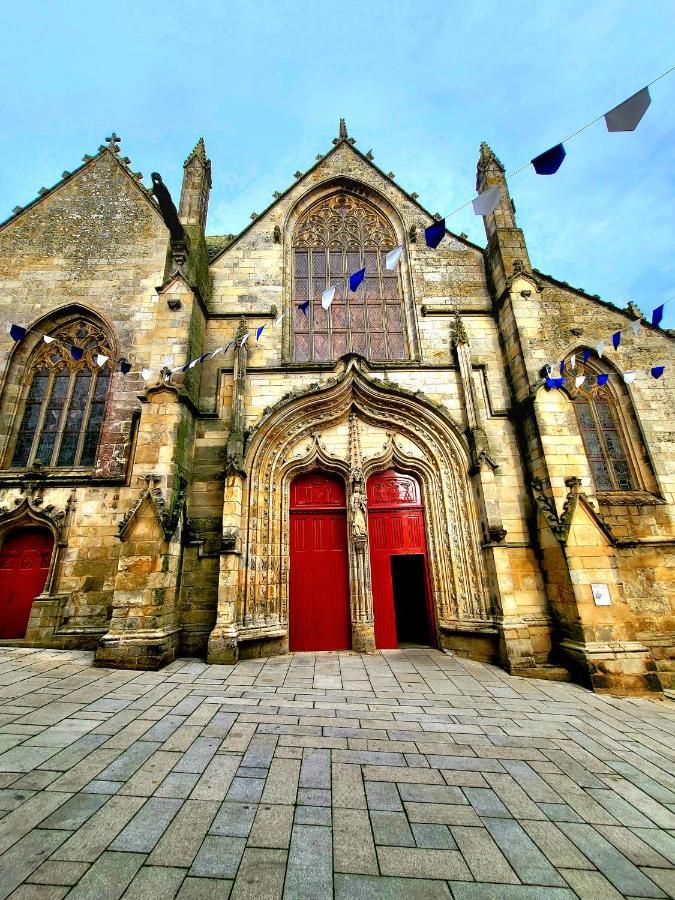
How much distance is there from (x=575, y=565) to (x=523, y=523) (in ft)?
4.01

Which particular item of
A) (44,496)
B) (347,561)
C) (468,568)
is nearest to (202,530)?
(347,561)

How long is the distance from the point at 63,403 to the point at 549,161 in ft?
33.7

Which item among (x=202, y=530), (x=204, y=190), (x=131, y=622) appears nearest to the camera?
(x=131, y=622)

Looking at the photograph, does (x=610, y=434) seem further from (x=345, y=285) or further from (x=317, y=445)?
(x=345, y=285)

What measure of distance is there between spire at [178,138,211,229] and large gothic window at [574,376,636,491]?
33.0ft

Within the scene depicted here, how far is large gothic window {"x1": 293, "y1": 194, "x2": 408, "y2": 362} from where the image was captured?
915cm

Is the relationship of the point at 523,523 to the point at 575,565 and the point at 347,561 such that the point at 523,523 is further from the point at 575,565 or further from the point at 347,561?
the point at 347,561

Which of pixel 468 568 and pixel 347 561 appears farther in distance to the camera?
pixel 347 561

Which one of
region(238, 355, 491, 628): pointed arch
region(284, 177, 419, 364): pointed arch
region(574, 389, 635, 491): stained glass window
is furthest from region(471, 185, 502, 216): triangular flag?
region(574, 389, 635, 491): stained glass window

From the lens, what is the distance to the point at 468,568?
282 inches

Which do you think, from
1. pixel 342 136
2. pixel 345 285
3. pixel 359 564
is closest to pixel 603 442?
pixel 359 564

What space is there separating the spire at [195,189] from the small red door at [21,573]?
26.0ft

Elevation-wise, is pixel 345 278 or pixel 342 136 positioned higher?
pixel 342 136

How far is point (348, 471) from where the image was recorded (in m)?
7.90
